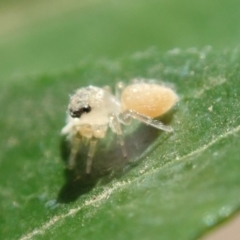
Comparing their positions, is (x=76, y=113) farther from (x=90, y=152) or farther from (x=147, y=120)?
(x=147, y=120)

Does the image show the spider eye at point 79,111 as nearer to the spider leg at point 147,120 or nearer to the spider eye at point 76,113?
the spider eye at point 76,113

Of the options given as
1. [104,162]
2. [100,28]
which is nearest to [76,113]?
[104,162]

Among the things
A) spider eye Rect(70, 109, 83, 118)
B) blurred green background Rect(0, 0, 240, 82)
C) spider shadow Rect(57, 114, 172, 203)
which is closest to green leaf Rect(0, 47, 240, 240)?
spider shadow Rect(57, 114, 172, 203)

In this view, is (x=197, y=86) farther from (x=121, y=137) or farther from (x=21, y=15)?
(x=21, y=15)

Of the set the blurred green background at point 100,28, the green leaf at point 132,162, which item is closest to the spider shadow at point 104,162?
the green leaf at point 132,162

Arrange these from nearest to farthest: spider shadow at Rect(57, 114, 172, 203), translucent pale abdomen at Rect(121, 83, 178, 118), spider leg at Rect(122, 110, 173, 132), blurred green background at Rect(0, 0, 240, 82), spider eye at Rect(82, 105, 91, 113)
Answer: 1. spider shadow at Rect(57, 114, 172, 203)
2. spider leg at Rect(122, 110, 173, 132)
3. translucent pale abdomen at Rect(121, 83, 178, 118)
4. spider eye at Rect(82, 105, 91, 113)
5. blurred green background at Rect(0, 0, 240, 82)

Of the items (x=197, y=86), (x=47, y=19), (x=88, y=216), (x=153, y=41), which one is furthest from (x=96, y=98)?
(x=47, y=19)

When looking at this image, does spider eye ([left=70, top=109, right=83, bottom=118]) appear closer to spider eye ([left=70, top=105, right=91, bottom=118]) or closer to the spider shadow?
spider eye ([left=70, top=105, right=91, bottom=118])
